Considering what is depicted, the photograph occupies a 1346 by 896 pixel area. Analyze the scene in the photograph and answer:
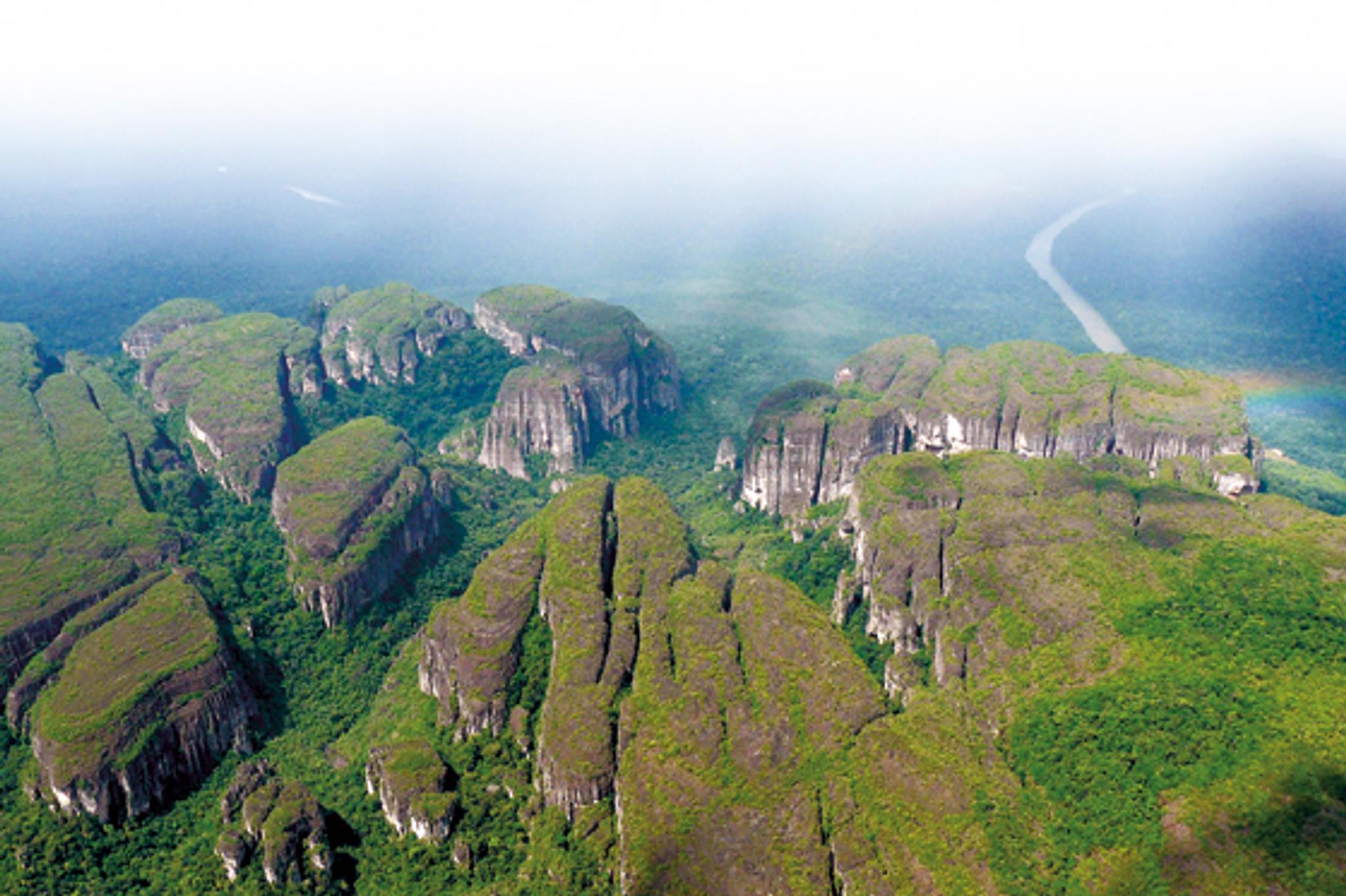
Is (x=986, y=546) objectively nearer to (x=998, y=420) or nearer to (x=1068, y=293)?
(x=998, y=420)

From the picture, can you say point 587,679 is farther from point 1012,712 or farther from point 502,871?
point 1012,712

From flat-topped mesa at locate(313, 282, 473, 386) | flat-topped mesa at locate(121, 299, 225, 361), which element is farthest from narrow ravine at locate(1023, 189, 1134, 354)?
flat-topped mesa at locate(121, 299, 225, 361)

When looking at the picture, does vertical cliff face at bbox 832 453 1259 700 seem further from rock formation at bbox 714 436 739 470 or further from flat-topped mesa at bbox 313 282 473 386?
flat-topped mesa at bbox 313 282 473 386

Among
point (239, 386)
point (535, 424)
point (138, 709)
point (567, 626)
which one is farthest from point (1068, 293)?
point (138, 709)

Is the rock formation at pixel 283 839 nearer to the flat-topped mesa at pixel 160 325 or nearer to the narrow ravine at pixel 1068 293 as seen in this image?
the flat-topped mesa at pixel 160 325

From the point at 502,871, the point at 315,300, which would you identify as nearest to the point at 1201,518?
the point at 502,871

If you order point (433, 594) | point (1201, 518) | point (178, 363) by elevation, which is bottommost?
point (433, 594)
